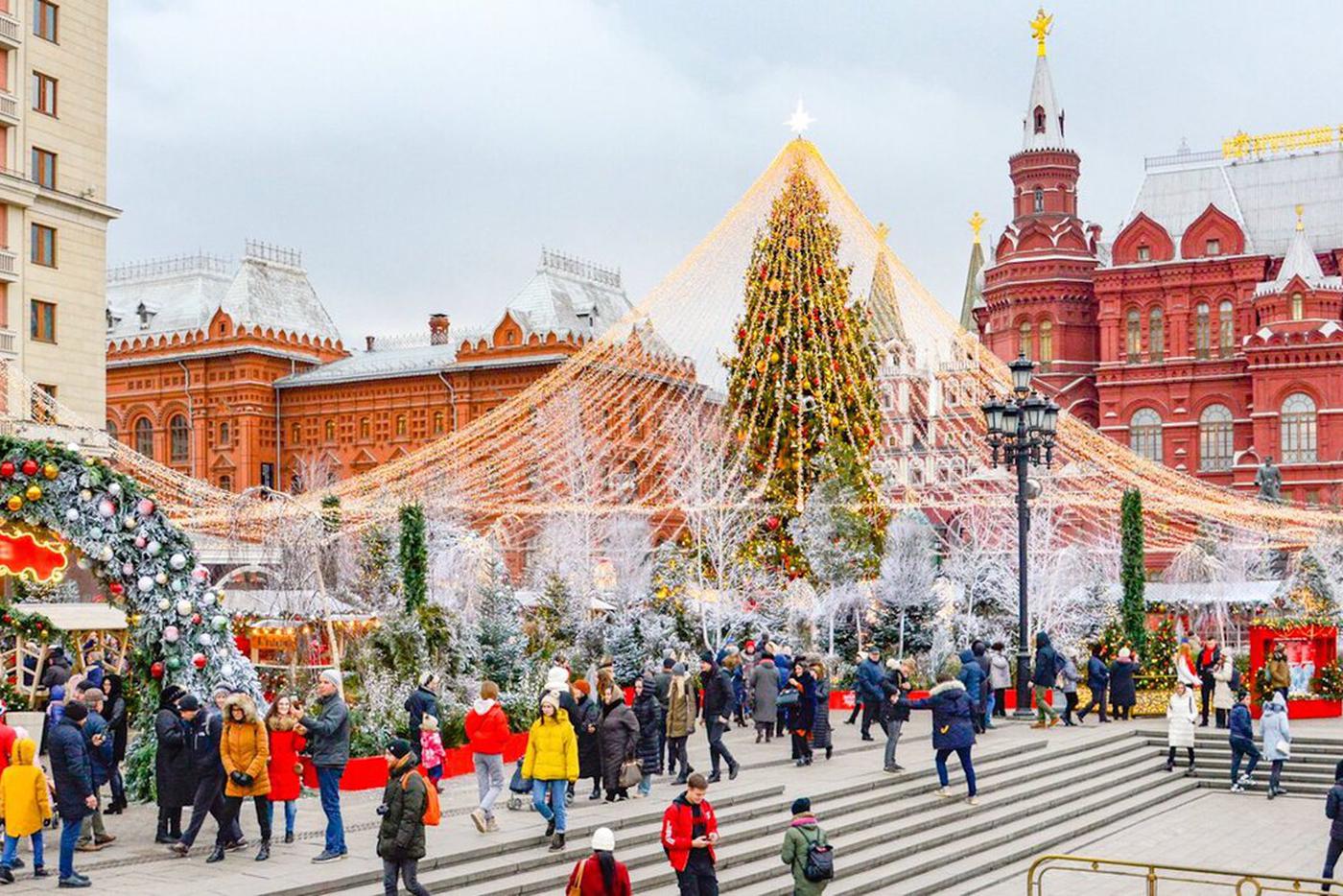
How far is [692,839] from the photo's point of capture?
12070 millimetres

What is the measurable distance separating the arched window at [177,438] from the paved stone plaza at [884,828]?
165ft

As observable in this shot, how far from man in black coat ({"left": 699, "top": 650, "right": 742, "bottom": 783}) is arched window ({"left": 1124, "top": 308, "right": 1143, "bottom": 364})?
54.4 metres

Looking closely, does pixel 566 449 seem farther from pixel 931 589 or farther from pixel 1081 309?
pixel 1081 309

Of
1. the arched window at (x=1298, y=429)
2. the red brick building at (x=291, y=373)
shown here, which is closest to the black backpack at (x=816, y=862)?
the red brick building at (x=291, y=373)

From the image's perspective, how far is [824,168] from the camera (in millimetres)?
32469

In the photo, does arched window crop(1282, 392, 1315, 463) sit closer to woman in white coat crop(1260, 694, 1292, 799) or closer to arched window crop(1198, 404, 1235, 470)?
arched window crop(1198, 404, 1235, 470)

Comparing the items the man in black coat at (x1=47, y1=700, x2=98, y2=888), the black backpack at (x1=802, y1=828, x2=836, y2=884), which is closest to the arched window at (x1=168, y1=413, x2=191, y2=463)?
the man in black coat at (x1=47, y1=700, x2=98, y2=888)

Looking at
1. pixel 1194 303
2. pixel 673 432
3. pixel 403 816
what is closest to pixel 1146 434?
pixel 1194 303

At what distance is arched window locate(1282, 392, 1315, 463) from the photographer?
64125 mm

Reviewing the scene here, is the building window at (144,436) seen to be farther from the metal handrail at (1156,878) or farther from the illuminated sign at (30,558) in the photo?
the metal handrail at (1156,878)

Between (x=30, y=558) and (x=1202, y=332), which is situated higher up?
(x=1202, y=332)

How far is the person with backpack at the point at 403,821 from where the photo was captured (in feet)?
40.1

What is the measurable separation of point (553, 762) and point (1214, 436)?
58.9m

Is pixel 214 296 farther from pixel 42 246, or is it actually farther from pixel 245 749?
pixel 245 749
